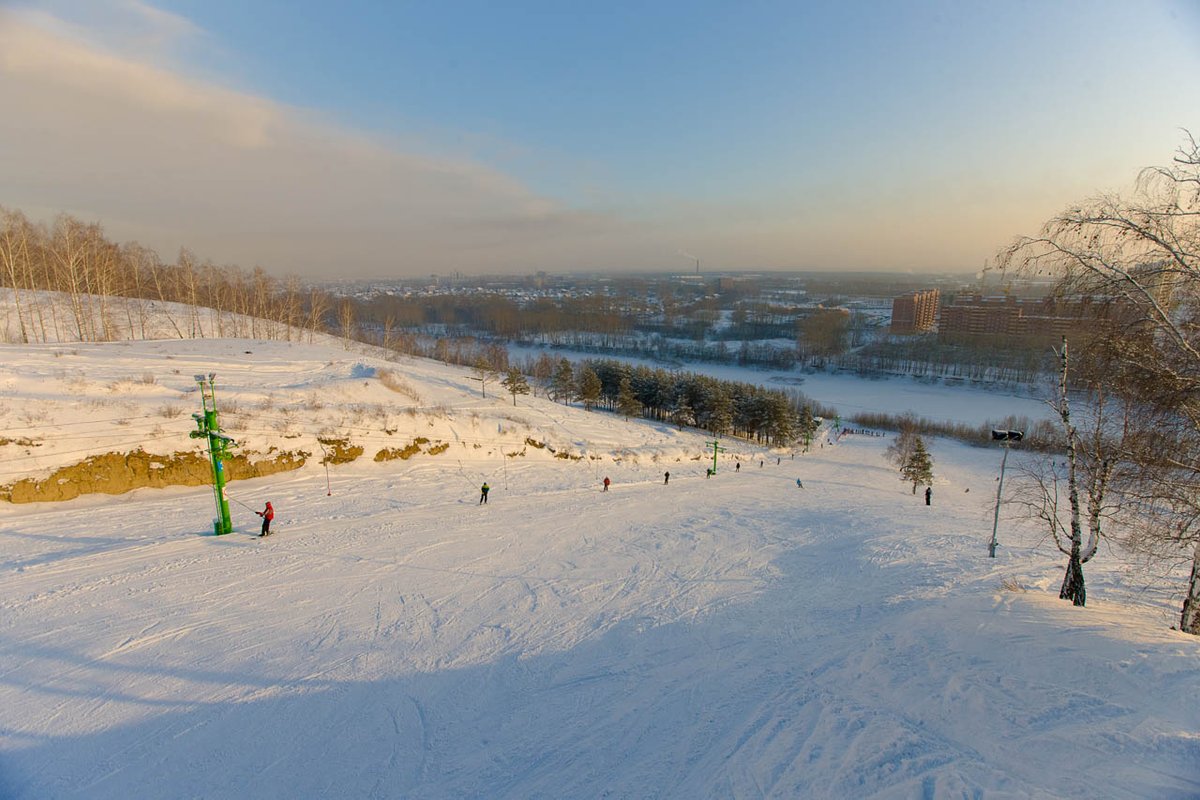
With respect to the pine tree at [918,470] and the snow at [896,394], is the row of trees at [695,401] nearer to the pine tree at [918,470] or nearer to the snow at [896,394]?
the pine tree at [918,470]

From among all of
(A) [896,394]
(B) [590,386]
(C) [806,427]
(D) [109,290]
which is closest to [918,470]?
(C) [806,427]

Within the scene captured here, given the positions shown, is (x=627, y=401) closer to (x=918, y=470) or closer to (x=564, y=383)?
(x=564, y=383)

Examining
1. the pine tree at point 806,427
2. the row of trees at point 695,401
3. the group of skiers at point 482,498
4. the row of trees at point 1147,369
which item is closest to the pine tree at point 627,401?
the row of trees at point 695,401

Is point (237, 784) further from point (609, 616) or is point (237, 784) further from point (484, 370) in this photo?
point (484, 370)

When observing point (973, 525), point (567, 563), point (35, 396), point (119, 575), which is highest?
point (35, 396)

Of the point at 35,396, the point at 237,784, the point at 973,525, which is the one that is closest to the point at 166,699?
the point at 237,784

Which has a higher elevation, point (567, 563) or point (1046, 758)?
point (1046, 758)
